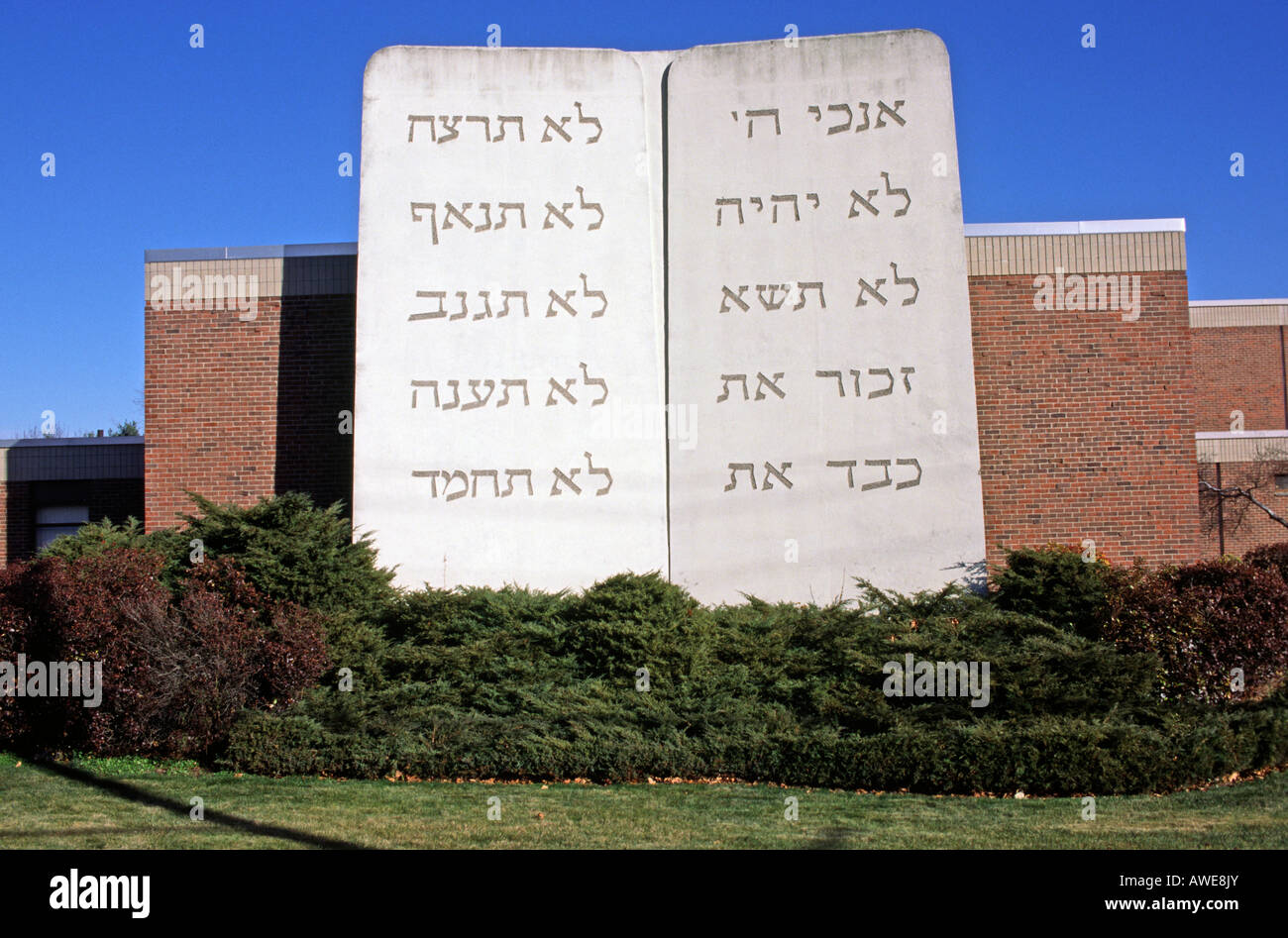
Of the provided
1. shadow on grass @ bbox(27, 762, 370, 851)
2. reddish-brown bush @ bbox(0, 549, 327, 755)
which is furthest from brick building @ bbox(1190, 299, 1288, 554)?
shadow on grass @ bbox(27, 762, 370, 851)

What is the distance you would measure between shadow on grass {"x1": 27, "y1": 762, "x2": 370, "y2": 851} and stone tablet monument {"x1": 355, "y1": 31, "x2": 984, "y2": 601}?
199 inches

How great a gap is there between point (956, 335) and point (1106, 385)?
2.75 m

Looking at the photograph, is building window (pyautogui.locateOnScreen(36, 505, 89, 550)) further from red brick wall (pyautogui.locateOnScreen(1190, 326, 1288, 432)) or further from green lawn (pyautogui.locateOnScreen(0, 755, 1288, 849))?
red brick wall (pyautogui.locateOnScreen(1190, 326, 1288, 432))

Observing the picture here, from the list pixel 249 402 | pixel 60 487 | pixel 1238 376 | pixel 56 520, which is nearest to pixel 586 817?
pixel 249 402

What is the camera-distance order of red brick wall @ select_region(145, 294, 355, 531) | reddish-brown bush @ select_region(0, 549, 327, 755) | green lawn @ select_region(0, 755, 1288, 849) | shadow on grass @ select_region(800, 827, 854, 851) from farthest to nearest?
red brick wall @ select_region(145, 294, 355, 531), reddish-brown bush @ select_region(0, 549, 327, 755), green lawn @ select_region(0, 755, 1288, 849), shadow on grass @ select_region(800, 827, 854, 851)

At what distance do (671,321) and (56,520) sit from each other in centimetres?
1201

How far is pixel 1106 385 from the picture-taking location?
15.5 m

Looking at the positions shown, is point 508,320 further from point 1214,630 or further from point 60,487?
point 60,487

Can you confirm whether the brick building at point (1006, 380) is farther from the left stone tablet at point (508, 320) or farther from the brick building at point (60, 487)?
the brick building at point (60, 487)

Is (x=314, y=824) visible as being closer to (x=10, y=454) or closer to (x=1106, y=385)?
(x=1106, y=385)

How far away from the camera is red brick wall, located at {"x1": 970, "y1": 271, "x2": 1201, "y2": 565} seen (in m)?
15.3

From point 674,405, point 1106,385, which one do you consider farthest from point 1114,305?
point 674,405

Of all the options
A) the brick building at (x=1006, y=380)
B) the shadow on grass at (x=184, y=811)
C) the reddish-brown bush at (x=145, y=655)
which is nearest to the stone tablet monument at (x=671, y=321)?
the brick building at (x=1006, y=380)

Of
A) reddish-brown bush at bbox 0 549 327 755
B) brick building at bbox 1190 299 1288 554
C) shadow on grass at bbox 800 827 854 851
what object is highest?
brick building at bbox 1190 299 1288 554
